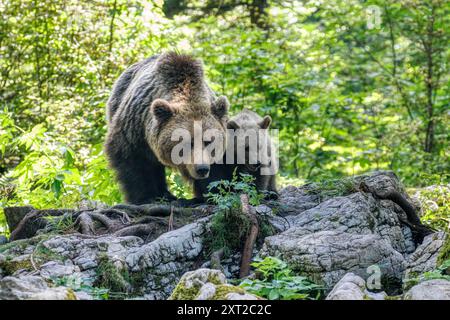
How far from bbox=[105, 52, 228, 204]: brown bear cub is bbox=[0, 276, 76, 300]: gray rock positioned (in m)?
2.76

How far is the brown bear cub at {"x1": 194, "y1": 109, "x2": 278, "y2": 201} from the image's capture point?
7125mm

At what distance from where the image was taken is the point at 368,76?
47.1ft

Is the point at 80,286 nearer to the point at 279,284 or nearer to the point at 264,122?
the point at 279,284

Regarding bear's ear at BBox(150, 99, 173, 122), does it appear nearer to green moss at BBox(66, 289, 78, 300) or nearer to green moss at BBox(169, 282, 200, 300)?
green moss at BBox(169, 282, 200, 300)

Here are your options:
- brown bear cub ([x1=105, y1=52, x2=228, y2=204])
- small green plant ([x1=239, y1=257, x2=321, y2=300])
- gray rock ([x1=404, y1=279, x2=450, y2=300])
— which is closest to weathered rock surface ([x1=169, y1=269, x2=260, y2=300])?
small green plant ([x1=239, y1=257, x2=321, y2=300])

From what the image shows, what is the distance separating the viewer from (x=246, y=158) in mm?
7164

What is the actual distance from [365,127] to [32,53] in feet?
22.0

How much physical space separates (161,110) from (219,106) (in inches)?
26.9

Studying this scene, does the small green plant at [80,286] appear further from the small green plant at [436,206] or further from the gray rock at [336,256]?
the small green plant at [436,206]

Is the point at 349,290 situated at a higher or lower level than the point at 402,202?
lower

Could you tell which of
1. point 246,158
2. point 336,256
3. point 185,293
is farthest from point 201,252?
point 246,158

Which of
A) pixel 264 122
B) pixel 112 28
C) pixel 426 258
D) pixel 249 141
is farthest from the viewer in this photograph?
pixel 112 28
